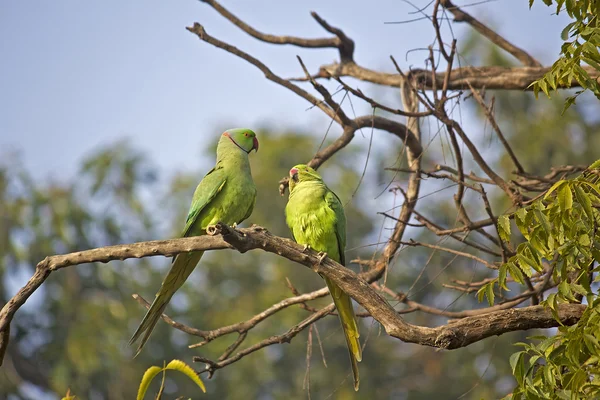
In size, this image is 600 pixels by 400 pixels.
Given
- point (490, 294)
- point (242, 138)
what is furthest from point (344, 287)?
point (242, 138)

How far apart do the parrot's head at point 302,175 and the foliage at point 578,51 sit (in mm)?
1727

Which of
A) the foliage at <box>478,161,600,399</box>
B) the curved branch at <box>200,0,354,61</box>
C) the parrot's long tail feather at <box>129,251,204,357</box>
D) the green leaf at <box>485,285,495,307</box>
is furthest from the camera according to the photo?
the curved branch at <box>200,0,354,61</box>

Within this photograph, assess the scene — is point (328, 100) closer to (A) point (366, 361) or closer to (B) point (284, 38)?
(B) point (284, 38)

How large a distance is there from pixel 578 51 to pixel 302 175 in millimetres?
2102

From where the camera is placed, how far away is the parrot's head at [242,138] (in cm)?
483

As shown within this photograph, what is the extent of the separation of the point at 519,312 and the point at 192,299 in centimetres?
1808

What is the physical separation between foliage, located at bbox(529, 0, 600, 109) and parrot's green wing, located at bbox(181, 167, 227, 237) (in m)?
2.16

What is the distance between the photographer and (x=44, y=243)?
1582 centimetres

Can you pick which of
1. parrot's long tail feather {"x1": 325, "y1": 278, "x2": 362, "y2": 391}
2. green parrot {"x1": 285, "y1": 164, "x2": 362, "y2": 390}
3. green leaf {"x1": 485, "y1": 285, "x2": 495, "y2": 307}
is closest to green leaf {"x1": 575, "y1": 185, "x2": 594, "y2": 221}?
green leaf {"x1": 485, "y1": 285, "x2": 495, "y2": 307}

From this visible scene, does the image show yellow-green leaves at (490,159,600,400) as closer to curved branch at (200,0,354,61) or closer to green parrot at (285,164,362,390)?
green parrot at (285,164,362,390)

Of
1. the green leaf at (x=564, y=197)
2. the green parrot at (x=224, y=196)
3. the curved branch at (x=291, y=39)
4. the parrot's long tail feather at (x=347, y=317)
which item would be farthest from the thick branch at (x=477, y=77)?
the green leaf at (x=564, y=197)

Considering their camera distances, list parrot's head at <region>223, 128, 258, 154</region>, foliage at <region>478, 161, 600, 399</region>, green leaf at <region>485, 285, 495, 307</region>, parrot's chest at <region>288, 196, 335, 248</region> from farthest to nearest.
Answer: parrot's head at <region>223, 128, 258, 154</region>
parrot's chest at <region>288, 196, 335, 248</region>
green leaf at <region>485, 285, 495, 307</region>
foliage at <region>478, 161, 600, 399</region>

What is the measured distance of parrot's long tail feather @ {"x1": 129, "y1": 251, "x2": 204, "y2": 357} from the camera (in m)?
3.83

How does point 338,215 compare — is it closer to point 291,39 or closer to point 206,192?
point 206,192
